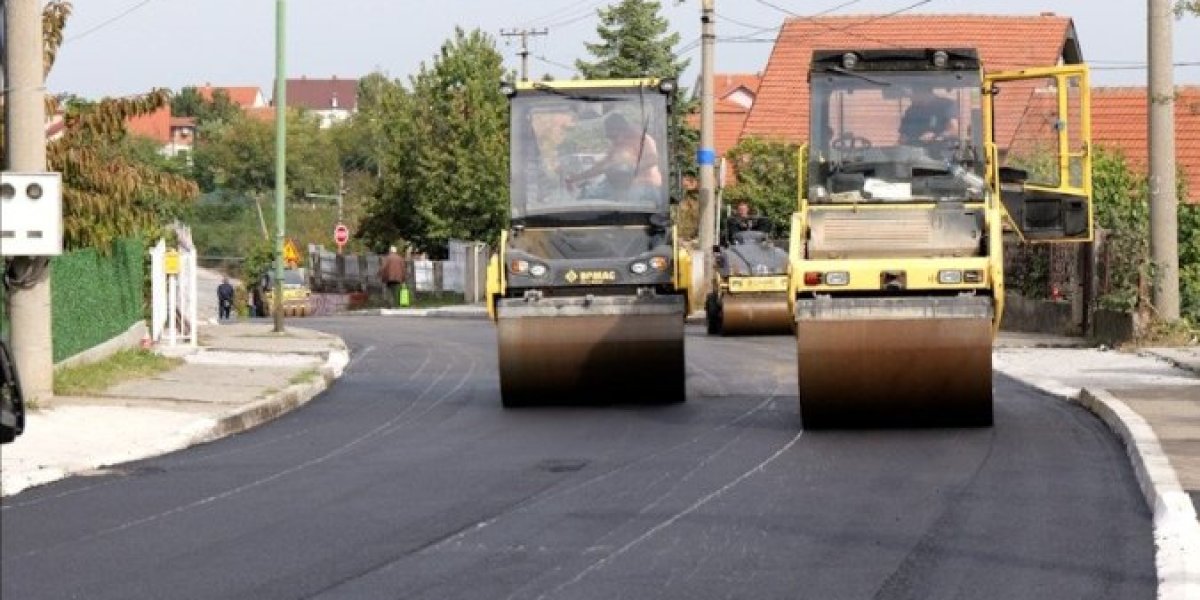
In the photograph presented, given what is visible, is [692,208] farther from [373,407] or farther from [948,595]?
[948,595]

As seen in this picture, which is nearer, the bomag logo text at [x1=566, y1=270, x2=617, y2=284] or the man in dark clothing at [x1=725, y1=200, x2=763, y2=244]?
the bomag logo text at [x1=566, y1=270, x2=617, y2=284]

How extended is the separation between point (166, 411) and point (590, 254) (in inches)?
171

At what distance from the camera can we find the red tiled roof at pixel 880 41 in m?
62.3

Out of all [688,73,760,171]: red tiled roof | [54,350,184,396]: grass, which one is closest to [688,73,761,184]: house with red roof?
[688,73,760,171]: red tiled roof

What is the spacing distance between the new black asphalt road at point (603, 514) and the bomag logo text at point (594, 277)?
4.85ft

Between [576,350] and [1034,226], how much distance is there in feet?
14.3

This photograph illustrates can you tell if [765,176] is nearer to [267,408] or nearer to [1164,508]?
[267,408]

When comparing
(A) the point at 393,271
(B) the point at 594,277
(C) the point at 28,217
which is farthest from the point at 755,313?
(A) the point at 393,271

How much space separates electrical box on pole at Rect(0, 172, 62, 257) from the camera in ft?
48.4

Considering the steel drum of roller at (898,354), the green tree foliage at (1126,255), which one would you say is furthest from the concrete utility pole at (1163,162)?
the steel drum of roller at (898,354)

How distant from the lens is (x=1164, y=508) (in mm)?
11719

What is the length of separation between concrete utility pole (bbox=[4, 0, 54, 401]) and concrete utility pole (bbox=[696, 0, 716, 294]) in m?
21.3

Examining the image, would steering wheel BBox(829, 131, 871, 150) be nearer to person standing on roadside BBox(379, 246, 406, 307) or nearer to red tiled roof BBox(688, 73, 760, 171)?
person standing on roadside BBox(379, 246, 406, 307)

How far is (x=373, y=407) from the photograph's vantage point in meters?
20.8
